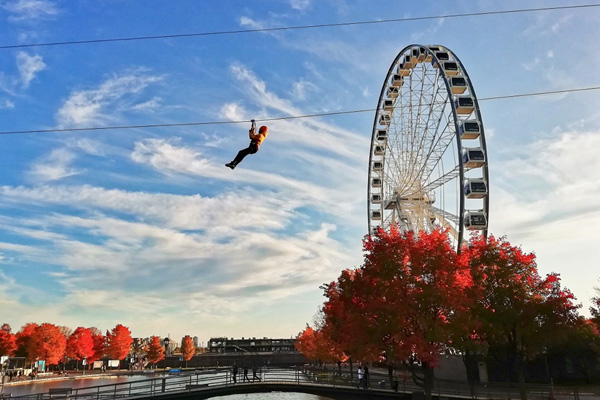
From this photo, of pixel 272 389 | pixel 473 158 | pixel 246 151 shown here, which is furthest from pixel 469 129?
pixel 246 151

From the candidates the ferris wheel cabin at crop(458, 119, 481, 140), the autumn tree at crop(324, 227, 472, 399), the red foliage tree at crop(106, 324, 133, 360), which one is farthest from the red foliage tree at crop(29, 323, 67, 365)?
the ferris wheel cabin at crop(458, 119, 481, 140)

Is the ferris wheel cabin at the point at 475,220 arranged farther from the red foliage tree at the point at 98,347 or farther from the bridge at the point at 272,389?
the red foliage tree at the point at 98,347

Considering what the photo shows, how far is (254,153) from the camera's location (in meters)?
15.3

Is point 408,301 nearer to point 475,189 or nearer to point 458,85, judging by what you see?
point 475,189

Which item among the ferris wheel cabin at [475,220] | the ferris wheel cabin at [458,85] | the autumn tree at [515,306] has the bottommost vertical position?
the autumn tree at [515,306]

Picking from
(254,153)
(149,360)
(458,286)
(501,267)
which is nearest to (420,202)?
(501,267)

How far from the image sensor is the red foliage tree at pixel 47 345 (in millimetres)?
86000

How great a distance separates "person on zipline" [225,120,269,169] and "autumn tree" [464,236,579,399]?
56.2 ft

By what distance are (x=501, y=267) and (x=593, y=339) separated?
48.6 ft

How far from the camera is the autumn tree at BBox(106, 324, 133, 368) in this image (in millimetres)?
103938

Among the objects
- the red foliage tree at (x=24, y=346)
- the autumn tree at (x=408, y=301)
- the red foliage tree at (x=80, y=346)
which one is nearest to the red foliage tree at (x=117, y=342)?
the red foliage tree at (x=80, y=346)

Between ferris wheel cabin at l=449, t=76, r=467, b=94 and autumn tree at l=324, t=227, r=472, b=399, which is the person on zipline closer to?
autumn tree at l=324, t=227, r=472, b=399

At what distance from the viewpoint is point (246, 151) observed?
1537 centimetres

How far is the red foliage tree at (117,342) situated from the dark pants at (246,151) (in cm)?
10189
